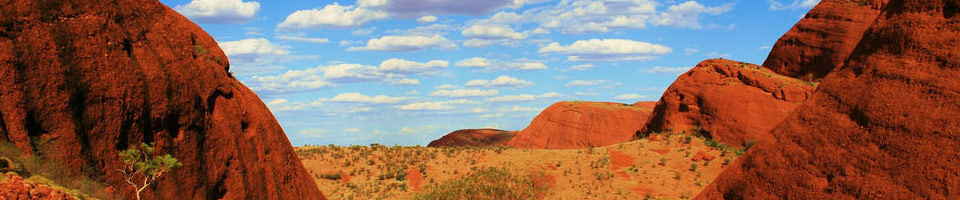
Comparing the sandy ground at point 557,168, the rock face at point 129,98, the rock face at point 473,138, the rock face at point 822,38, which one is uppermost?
the rock face at point 822,38

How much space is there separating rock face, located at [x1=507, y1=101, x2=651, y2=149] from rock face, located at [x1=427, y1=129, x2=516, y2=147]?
15788 millimetres

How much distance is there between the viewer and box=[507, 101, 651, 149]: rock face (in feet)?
187

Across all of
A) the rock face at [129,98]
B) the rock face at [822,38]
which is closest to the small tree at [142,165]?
the rock face at [129,98]

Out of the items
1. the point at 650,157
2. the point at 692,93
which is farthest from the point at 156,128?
the point at 692,93

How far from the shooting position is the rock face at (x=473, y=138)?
255ft

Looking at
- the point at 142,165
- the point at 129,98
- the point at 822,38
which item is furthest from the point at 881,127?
the point at 822,38

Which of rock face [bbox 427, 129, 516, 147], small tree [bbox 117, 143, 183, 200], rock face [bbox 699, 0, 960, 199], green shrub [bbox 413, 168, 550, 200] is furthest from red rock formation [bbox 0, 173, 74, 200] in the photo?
rock face [bbox 427, 129, 516, 147]

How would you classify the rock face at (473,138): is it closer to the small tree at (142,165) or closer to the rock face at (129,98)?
the rock face at (129,98)

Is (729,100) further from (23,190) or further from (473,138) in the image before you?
(473,138)

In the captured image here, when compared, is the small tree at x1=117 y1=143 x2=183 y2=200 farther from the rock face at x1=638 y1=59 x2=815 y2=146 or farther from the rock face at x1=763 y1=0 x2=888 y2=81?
the rock face at x1=763 y1=0 x2=888 y2=81

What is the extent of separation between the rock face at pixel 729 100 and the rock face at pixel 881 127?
68.2ft

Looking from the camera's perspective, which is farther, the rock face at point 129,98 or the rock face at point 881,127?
the rock face at point 881,127

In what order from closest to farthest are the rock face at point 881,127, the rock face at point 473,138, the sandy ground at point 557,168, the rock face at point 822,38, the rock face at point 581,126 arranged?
the rock face at point 881,127
the sandy ground at point 557,168
the rock face at point 822,38
the rock face at point 581,126
the rock face at point 473,138

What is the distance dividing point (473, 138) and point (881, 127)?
229 feet
